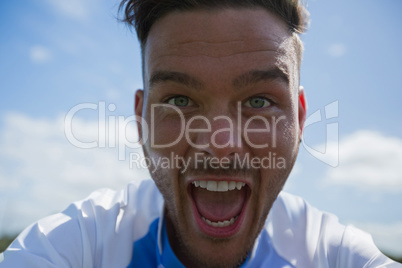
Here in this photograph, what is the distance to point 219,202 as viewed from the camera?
215cm

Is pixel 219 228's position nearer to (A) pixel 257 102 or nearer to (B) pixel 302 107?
(A) pixel 257 102

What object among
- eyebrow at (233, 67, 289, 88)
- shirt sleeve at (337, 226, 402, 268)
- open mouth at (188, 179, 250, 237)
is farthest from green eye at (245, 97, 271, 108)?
shirt sleeve at (337, 226, 402, 268)

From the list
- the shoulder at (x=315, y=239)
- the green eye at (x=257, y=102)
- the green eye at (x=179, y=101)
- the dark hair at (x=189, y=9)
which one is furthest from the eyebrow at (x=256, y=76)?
the shoulder at (x=315, y=239)

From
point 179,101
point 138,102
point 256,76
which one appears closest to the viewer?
point 256,76

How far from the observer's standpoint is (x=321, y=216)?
99.3 inches

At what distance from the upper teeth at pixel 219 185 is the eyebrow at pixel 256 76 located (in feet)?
1.72

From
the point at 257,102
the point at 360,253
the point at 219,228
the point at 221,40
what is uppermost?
the point at 221,40

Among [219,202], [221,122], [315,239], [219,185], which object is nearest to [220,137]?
[221,122]

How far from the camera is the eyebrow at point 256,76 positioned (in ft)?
6.32

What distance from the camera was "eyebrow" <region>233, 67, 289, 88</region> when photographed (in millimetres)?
1928

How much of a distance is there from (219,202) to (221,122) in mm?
523

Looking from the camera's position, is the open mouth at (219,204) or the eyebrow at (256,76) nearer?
the eyebrow at (256,76)

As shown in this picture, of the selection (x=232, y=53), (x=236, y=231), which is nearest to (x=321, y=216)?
(x=236, y=231)

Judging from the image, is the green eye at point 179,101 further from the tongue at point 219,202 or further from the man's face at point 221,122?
the tongue at point 219,202
